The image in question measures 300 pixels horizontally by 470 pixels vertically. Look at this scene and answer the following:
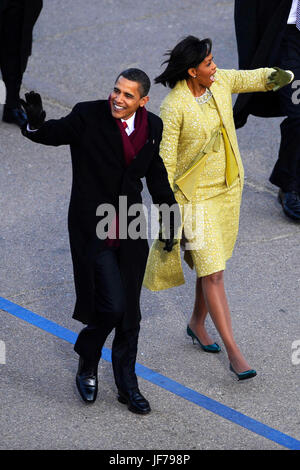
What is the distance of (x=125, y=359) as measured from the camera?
5.12 metres

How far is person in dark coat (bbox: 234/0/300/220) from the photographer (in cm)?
721

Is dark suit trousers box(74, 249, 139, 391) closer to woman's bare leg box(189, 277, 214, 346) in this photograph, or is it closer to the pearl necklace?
woman's bare leg box(189, 277, 214, 346)

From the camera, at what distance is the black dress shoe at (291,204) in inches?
290

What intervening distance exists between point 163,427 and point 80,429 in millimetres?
408

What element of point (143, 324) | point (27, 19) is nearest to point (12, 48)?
point (27, 19)

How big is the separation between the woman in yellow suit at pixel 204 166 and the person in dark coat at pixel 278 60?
165cm

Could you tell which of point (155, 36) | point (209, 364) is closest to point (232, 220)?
point (209, 364)

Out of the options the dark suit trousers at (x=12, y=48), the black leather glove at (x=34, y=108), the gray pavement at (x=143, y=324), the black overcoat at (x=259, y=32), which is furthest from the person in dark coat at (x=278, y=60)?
the black leather glove at (x=34, y=108)

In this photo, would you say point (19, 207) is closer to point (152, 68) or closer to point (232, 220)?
point (232, 220)

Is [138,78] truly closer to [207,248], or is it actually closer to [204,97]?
[204,97]

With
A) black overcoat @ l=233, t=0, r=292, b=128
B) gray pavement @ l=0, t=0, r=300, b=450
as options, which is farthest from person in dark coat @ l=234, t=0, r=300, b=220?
gray pavement @ l=0, t=0, r=300, b=450

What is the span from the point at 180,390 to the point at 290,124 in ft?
8.80

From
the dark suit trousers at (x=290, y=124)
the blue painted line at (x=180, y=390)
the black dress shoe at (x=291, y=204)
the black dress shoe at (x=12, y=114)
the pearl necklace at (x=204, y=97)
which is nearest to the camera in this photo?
the blue painted line at (x=180, y=390)

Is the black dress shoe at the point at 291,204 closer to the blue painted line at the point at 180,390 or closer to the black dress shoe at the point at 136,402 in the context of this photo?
the blue painted line at the point at 180,390
